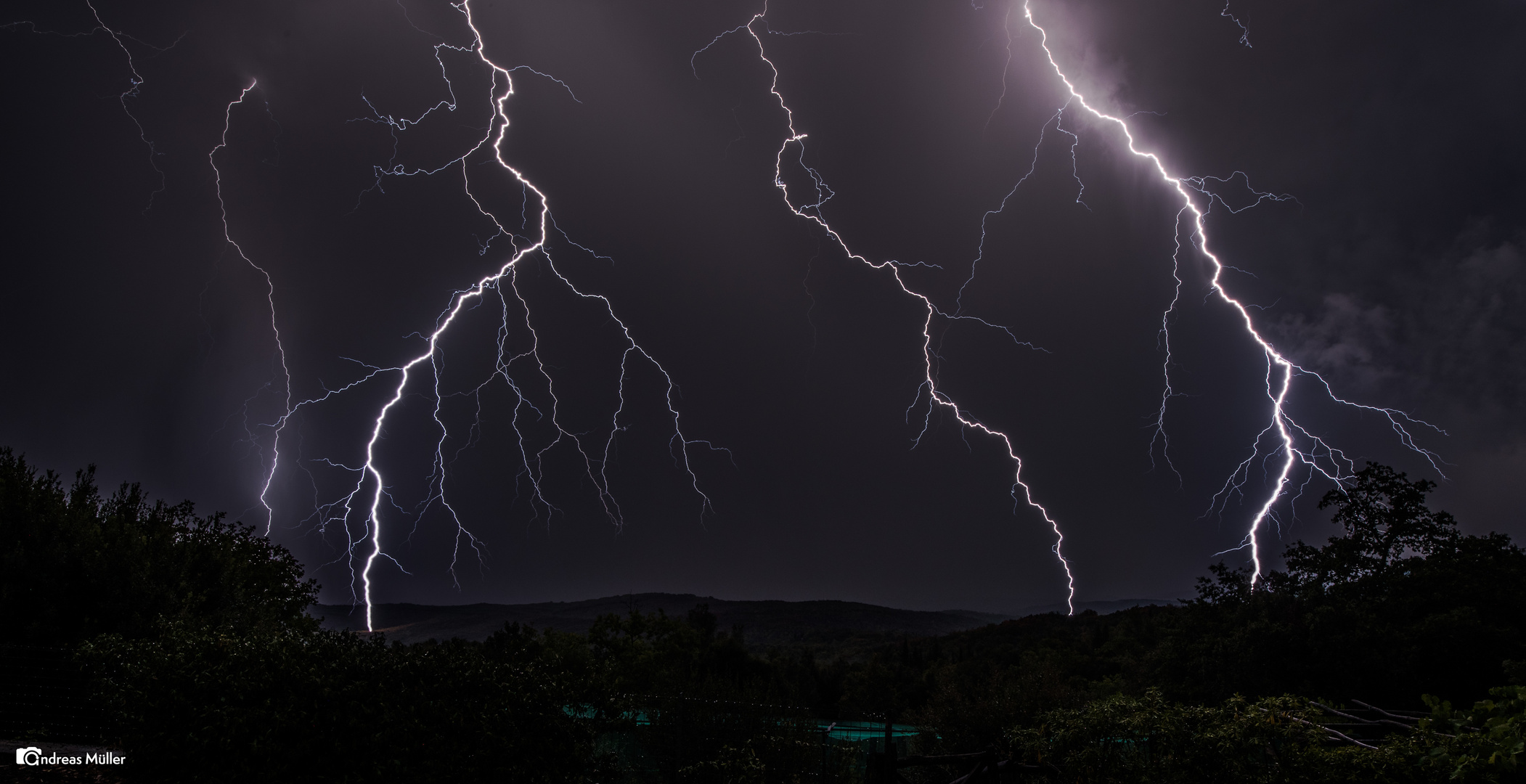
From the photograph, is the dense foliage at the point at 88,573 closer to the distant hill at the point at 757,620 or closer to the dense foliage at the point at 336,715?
the dense foliage at the point at 336,715

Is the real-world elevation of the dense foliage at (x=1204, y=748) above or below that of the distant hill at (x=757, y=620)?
above

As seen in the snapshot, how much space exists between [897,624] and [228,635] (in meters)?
68.6

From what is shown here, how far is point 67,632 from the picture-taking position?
28.8 ft

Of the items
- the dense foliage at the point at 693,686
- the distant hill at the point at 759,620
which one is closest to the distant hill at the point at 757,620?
the distant hill at the point at 759,620

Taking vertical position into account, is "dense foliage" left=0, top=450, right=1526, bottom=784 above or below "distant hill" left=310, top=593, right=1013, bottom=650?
above

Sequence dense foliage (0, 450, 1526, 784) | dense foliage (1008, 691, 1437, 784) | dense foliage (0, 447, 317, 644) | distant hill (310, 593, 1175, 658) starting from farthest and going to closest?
distant hill (310, 593, 1175, 658)
dense foliage (0, 447, 317, 644)
dense foliage (0, 450, 1526, 784)
dense foliage (1008, 691, 1437, 784)

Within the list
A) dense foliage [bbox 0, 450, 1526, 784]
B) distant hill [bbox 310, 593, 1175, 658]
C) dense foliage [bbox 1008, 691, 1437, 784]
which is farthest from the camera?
distant hill [bbox 310, 593, 1175, 658]

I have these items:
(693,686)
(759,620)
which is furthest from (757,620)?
(693,686)

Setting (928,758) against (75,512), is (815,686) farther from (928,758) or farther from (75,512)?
(928,758)

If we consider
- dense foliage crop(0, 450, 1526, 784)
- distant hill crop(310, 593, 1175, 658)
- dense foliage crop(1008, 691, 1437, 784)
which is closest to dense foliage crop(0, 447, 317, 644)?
dense foliage crop(0, 450, 1526, 784)

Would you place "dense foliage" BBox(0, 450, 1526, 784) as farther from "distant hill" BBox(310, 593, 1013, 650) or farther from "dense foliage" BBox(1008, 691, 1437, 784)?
"distant hill" BBox(310, 593, 1013, 650)

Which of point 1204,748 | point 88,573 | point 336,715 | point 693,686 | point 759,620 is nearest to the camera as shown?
point 1204,748

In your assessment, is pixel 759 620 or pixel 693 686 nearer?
pixel 693 686

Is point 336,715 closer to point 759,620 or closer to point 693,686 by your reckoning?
point 693,686
